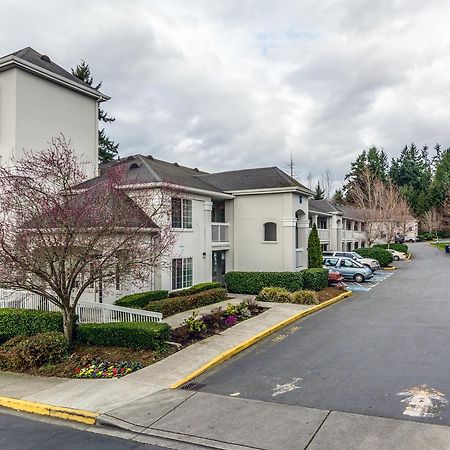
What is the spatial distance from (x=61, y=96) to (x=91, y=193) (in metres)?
11.6

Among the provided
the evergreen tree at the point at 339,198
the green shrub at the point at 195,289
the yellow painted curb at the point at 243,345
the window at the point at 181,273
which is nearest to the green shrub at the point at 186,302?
the green shrub at the point at 195,289

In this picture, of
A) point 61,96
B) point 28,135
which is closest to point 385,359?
point 28,135

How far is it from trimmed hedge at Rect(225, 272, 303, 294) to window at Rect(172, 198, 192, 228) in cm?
465

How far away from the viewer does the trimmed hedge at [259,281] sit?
71.0 ft

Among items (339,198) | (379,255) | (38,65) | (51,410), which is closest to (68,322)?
(51,410)

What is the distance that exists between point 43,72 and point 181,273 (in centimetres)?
1159

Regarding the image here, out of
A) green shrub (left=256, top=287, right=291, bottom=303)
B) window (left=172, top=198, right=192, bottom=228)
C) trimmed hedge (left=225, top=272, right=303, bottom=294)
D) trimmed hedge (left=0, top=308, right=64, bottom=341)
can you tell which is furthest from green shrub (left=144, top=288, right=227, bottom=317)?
trimmed hedge (left=0, top=308, right=64, bottom=341)

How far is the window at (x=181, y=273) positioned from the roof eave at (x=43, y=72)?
1058cm

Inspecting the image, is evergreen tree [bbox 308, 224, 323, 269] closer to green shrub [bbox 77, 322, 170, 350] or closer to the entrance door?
the entrance door

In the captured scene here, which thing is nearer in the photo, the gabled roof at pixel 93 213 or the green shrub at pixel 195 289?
the gabled roof at pixel 93 213

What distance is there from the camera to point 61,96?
67.5 ft

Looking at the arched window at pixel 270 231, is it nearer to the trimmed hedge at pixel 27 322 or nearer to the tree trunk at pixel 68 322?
the trimmed hedge at pixel 27 322

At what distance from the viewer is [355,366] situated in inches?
394

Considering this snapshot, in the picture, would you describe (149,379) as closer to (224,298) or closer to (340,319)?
(340,319)
